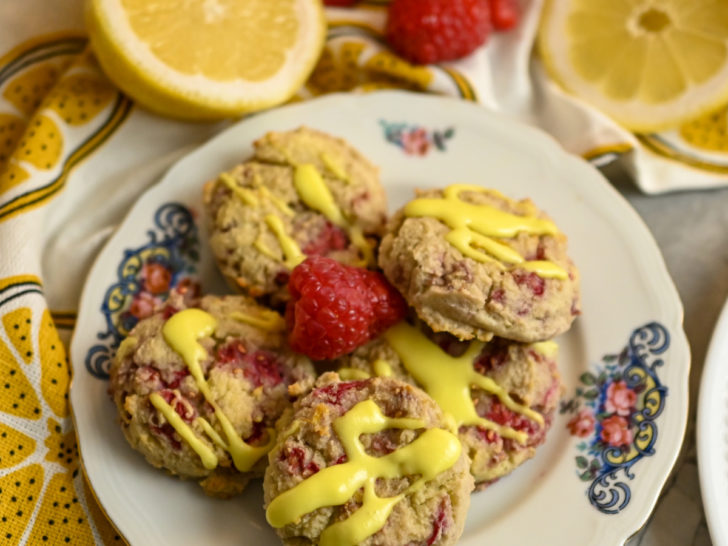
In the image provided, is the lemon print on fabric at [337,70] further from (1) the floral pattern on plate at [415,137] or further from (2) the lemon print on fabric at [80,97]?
(2) the lemon print on fabric at [80,97]

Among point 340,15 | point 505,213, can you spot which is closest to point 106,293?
point 505,213

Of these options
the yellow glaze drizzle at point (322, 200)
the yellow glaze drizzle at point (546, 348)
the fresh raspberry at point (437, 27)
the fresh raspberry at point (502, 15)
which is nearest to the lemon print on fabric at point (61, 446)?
the yellow glaze drizzle at point (322, 200)

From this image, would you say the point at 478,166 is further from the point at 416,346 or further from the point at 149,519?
the point at 149,519

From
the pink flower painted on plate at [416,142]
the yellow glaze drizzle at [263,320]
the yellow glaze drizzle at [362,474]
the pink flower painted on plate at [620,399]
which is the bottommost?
the pink flower painted on plate at [620,399]

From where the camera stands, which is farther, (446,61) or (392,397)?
(446,61)

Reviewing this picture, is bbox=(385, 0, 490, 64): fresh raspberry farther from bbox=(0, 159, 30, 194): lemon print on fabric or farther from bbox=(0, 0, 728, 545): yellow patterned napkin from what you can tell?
bbox=(0, 159, 30, 194): lemon print on fabric

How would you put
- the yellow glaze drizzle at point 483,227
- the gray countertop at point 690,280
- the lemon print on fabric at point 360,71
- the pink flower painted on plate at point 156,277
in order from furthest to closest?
1. the lemon print on fabric at point 360,71
2. the pink flower painted on plate at point 156,277
3. the gray countertop at point 690,280
4. the yellow glaze drizzle at point 483,227

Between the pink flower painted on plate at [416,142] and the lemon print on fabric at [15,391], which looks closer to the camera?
the lemon print on fabric at [15,391]
